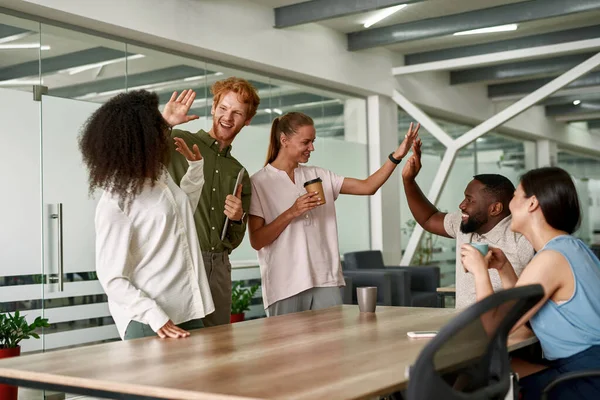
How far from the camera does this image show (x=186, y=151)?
117 inches

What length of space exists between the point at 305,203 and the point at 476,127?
5.67 metres

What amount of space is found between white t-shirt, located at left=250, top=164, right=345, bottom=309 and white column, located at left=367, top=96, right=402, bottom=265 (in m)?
5.21

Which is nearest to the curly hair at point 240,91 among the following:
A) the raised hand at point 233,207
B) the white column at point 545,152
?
the raised hand at point 233,207

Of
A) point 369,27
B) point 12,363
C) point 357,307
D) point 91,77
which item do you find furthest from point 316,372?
point 369,27

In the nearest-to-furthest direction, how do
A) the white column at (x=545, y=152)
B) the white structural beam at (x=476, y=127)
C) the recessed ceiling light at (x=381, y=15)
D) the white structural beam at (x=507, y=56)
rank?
the recessed ceiling light at (x=381, y=15), the white structural beam at (x=507, y=56), the white structural beam at (x=476, y=127), the white column at (x=545, y=152)

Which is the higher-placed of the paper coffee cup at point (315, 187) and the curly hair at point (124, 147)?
the curly hair at point (124, 147)

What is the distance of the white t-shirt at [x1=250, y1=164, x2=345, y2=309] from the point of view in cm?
335

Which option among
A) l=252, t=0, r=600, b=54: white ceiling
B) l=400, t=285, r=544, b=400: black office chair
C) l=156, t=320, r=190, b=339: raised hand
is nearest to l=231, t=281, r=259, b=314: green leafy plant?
l=252, t=0, r=600, b=54: white ceiling

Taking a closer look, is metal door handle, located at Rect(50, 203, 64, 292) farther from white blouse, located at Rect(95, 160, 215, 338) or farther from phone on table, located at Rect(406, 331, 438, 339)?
phone on table, located at Rect(406, 331, 438, 339)

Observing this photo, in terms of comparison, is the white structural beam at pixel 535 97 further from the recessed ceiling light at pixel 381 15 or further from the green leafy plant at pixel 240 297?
the green leafy plant at pixel 240 297

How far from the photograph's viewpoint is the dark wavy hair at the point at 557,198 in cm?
244

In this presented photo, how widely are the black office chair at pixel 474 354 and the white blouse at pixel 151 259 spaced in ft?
3.40

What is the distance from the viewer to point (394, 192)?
9047 mm

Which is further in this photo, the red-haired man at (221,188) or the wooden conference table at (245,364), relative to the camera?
the red-haired man at (221,188)
